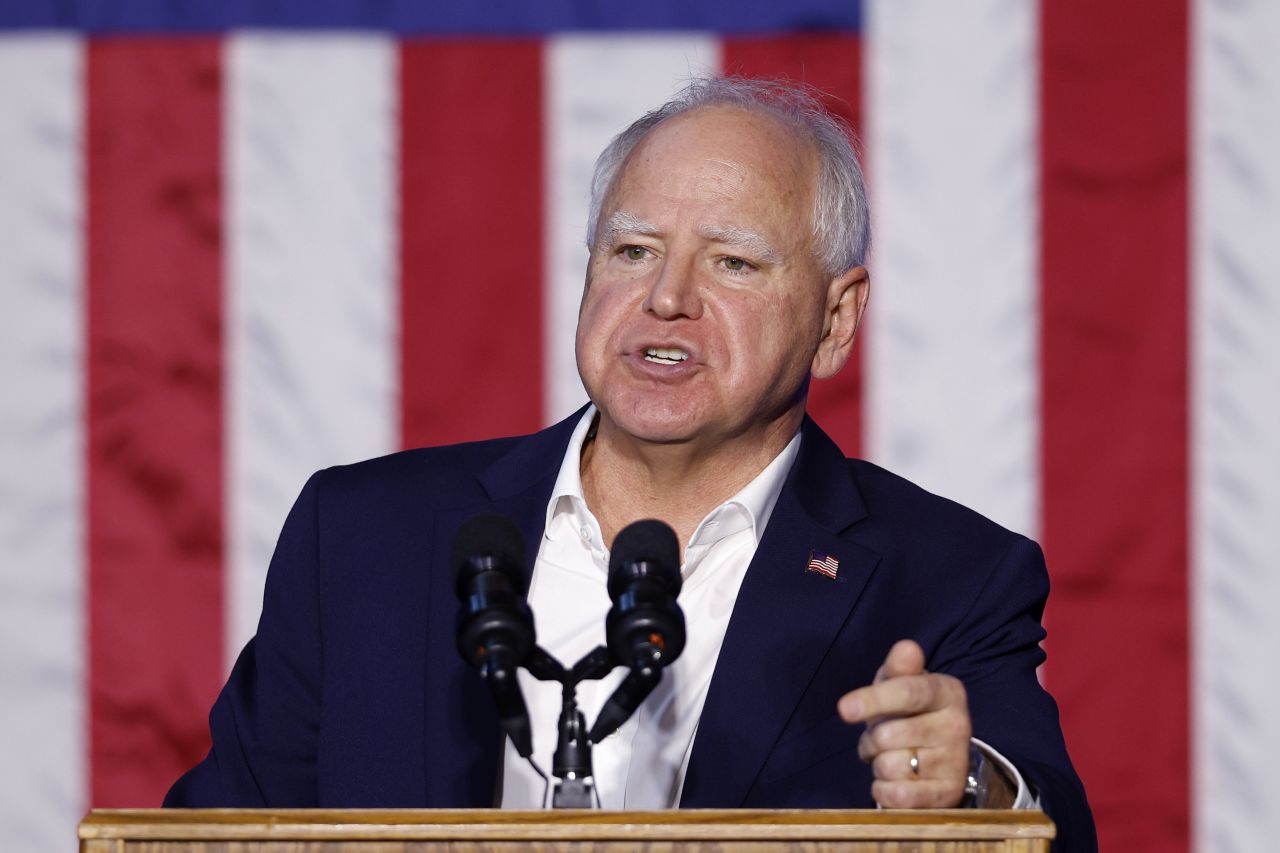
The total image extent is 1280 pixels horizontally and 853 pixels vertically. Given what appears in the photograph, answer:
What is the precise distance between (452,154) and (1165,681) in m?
1.50

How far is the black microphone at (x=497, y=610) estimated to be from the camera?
4.09 ft

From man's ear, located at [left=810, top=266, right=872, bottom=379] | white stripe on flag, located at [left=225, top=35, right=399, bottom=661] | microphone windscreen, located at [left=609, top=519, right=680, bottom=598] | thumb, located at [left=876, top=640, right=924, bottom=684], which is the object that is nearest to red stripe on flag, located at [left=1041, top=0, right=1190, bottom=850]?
man's ear, located at [left=810, top=266, right=872, bottom=379]

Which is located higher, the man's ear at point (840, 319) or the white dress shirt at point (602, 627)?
the man's ear at point (840, 319)

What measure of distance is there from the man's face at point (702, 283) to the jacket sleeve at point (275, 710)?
0.42 m

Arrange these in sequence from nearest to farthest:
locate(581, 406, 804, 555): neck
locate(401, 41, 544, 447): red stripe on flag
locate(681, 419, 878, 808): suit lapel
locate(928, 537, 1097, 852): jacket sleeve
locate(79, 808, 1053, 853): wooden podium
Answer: locate(79, 808, 1053, 853): wooden podium → locate(928, 537, 1097, 852): jacket sleeve → locate(681, 419, 878, 808): suit lapel → locate(581, 406, 804, 555): neck → locate(401, 41, 544, 447): red stripe on flag

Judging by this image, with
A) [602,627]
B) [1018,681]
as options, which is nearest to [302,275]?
[602,627]

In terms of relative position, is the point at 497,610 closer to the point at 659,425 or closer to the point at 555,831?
the point at 555,831

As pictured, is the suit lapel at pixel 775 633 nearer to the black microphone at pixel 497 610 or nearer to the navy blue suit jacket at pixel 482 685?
the navy blue suit jacket at pixel 482 685

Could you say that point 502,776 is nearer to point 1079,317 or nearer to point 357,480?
point 357,480

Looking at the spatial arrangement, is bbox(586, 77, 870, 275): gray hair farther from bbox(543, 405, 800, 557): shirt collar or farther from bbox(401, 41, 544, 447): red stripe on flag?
bbox(401, 41, 544, 447): red stripe on flag

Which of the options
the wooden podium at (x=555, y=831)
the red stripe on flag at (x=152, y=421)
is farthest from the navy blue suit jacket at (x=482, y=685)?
the red stripe on flag at (x=152, y=421)

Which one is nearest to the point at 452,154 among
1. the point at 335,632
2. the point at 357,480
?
the point at 357,480

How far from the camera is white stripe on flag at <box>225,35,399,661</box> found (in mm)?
2873

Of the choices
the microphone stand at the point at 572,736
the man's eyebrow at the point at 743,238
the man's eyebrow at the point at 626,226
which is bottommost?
the microphone stand at the point at 572,736
